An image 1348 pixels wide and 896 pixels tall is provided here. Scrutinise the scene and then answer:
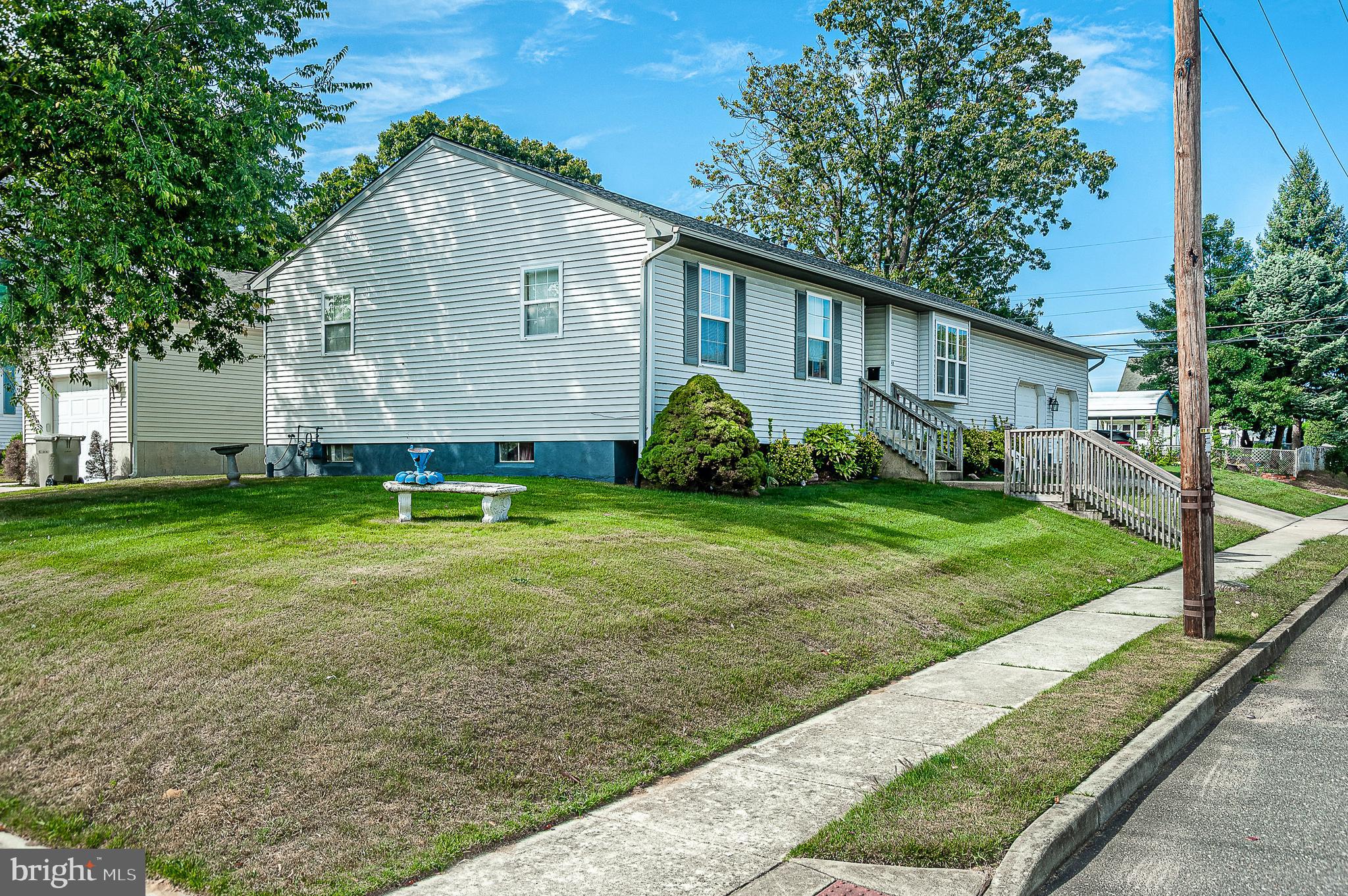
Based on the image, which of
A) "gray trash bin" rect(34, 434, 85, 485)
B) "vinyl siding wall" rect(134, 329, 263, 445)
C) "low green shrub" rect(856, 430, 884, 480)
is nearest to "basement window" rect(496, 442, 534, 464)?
"low green shrub" rect(856, 430, 884, 480)

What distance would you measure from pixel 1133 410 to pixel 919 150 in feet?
65.9

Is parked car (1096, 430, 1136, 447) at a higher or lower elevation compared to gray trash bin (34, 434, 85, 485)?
higher

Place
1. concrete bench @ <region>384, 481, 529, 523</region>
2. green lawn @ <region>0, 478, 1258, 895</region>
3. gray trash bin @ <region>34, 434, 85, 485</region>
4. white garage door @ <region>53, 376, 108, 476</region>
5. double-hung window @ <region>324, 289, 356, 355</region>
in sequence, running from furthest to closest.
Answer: white garage door @ <region>53, 376, 108, 476</region>, gray trash bin @ <region>34, 434, 85, 485</region>, double-hung window @ <region>324, 289, 356, 355</region>, concrete bench @ <region>384, 481, 529, 523</region>, green lawn @ <region>0, 478, 1258, 895</region>

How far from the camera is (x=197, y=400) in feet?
75.6

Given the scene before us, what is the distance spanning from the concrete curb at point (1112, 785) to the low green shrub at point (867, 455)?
35.2 ft

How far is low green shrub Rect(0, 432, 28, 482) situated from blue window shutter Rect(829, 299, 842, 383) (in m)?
19.6

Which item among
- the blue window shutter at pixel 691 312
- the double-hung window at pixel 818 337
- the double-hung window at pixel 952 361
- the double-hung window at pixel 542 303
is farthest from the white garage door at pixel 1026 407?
the double-hung window at pixel 542 303

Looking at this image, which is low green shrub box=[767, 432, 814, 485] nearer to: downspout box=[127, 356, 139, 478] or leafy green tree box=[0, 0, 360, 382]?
leafy green tree box=[0, 0, 360, 382]

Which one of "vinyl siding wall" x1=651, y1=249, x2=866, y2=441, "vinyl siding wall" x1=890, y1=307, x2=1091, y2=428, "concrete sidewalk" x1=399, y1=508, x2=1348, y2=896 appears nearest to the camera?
"concrete sidewalk" x1=399, y1=508, x2=1348, y2=896

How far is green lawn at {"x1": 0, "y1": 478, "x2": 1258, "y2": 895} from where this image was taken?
4457mm

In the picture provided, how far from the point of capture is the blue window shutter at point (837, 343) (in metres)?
19.8

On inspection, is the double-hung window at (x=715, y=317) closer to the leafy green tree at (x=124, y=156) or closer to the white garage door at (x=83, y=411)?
the leafy green tree at (x=124, y=156)

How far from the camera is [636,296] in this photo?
50.4 feet

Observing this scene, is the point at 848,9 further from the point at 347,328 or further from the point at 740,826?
the point at 740,826
